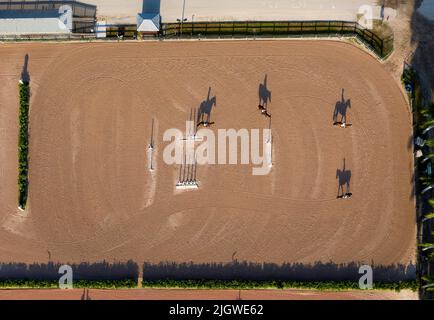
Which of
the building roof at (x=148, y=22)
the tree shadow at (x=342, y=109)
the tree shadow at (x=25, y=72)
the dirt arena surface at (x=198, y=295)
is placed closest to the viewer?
the dirt arena surface at (x=198, y=295)

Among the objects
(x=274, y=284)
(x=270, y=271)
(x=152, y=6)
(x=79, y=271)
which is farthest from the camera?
(x=152, y=6)

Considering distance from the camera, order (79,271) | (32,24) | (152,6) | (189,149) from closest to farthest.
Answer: (32,24)
(79,271)
(189,149)
(152,6)

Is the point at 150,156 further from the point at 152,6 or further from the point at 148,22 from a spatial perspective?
the point at 152,6

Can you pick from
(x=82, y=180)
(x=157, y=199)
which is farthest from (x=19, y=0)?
(x=157, y=199)

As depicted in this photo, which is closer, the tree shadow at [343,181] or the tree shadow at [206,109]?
the tree shadow at [343,181]

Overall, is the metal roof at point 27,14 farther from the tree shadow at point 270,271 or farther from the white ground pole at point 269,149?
the tree shadow at point 270,271

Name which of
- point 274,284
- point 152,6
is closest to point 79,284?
point 274,284

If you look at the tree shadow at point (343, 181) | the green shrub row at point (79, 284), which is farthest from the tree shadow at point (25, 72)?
the tree shadow at point (343, 181)
